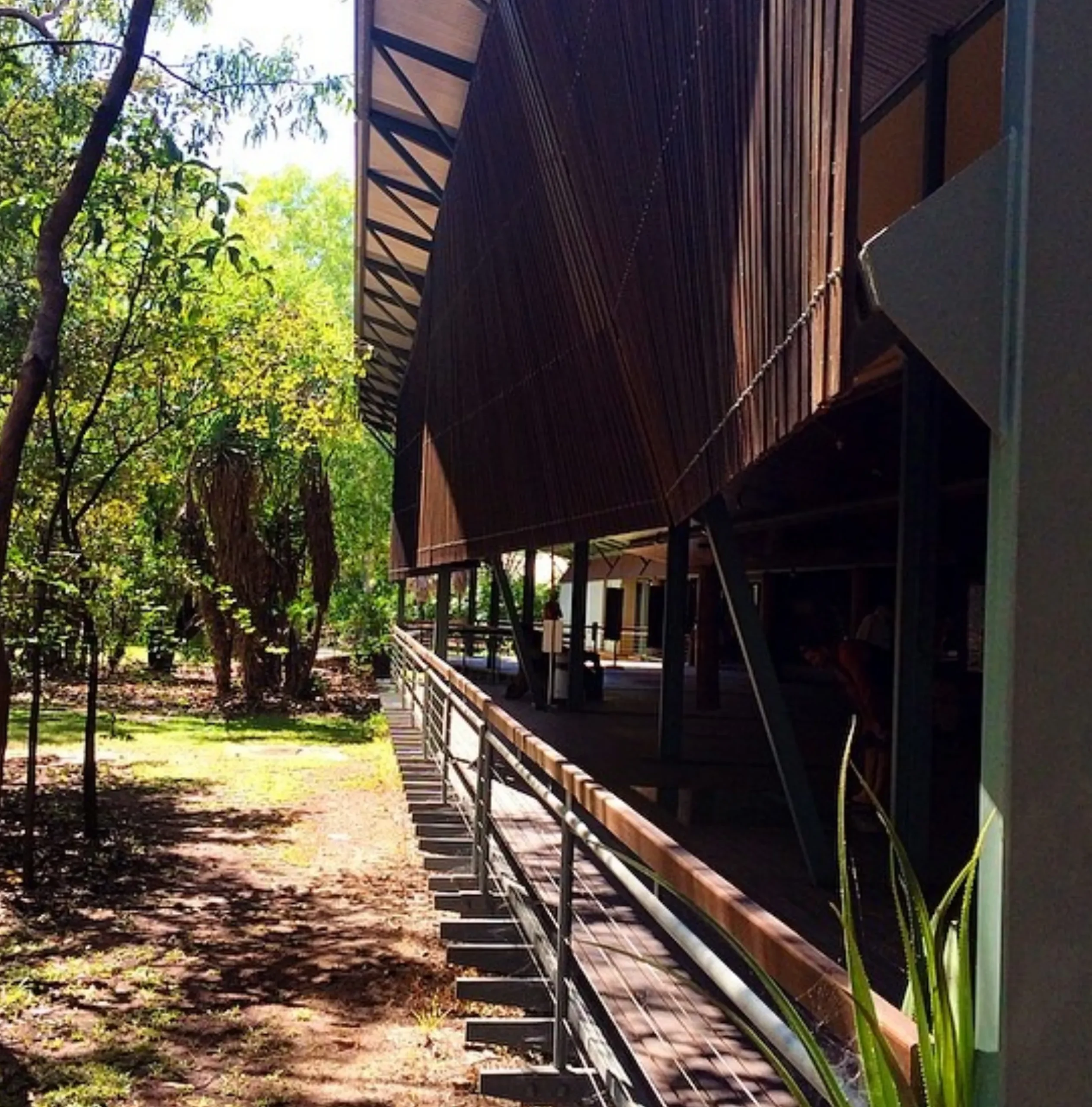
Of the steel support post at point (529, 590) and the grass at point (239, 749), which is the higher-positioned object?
the steel support post at point (529, 590)

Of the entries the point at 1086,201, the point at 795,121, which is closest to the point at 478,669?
the point at 795,121

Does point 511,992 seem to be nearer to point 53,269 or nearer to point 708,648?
point 53,269

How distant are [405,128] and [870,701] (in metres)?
11.2

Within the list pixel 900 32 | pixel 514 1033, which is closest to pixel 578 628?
pixel 900 32

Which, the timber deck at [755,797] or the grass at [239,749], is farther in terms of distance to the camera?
the grass at [239,749]

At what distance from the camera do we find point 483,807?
6.32 m

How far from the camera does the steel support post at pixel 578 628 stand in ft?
41.1

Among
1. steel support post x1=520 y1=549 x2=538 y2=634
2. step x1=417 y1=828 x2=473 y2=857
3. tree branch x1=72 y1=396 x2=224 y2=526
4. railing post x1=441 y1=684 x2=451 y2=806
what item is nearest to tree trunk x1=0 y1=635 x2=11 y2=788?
step x1=417 y1=828 x2=473 y2=857

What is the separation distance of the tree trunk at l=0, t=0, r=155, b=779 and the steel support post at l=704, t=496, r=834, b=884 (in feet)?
10.4

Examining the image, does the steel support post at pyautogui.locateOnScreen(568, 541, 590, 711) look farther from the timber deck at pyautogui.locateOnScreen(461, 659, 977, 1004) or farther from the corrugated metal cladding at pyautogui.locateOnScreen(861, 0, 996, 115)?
the corrugated metal cladding at pyautogui.locateOnScreen(861, 0, 996, 115)

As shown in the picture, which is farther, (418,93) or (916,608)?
(418,93)

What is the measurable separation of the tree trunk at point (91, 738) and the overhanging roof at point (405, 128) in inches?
248

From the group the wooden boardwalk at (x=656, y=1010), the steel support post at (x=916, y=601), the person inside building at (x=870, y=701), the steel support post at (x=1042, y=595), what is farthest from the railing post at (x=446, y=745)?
the steel support post at (x=1042, y=595)

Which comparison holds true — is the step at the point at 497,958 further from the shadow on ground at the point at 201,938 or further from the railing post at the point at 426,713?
the railing post at the point at 426,713
